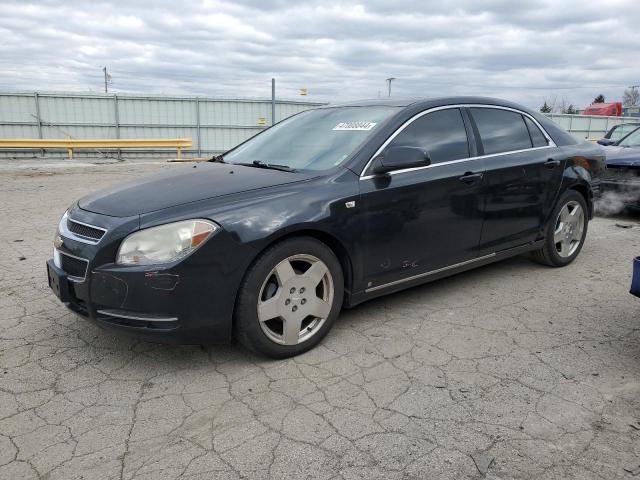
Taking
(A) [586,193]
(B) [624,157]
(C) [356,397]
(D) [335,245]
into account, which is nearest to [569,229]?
(A) [586,193]

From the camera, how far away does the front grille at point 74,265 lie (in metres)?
3.02

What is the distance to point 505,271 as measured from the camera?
204 inches

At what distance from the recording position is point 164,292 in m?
2.85

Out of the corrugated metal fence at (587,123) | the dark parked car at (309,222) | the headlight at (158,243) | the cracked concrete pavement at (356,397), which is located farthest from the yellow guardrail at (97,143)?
the corrugated metal fence at (587,123)

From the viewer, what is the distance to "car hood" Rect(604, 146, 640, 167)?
752cm

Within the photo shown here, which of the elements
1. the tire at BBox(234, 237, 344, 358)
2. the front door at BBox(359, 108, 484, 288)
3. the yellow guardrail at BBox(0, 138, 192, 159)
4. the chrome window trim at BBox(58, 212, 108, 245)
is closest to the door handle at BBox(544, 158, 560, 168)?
the front door at BBox(359, 108, 484, 288)

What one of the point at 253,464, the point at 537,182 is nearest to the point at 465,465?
the point at 253,464

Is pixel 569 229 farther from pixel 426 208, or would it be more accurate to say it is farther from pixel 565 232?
pixel 426 208

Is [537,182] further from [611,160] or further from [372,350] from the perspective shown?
[611,160]

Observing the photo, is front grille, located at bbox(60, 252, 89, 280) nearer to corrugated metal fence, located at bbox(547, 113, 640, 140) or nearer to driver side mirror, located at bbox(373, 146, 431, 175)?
driver side mirror, located at bbox(373, 146, 431, 175)

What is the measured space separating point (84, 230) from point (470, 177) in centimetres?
277

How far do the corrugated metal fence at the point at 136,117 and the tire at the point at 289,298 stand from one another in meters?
18.8

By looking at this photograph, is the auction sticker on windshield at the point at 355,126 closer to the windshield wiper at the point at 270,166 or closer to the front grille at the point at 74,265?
the windshield wiper at the point at 270,166

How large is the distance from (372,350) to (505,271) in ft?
7.52
